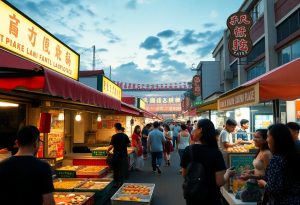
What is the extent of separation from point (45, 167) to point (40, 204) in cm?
36

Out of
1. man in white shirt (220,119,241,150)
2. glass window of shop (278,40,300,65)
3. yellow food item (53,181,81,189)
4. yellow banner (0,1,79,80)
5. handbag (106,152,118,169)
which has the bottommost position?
yellow food item (53,181,81,189)

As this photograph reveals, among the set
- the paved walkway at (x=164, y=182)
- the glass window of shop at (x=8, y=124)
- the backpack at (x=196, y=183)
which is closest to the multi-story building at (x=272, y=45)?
the paved walkway at (x=164, y=182)

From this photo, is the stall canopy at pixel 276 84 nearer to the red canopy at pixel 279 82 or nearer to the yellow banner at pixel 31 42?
the red canopy at pixel 279 82

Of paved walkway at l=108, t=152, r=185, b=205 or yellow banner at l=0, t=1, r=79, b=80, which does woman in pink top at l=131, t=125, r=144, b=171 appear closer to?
paved walkway at l=108, t=152, r=185, b=205

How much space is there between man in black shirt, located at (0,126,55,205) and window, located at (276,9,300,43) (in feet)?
52.5

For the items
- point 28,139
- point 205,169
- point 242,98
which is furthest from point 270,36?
point 28,139

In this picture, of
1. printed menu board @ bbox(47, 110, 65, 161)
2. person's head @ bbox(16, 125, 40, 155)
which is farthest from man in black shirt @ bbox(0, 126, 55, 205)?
printed menu board @ bbox(47, 110, 65, 161)

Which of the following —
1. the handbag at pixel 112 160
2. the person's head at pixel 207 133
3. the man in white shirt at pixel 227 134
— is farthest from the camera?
the handbag at pixel 112 160

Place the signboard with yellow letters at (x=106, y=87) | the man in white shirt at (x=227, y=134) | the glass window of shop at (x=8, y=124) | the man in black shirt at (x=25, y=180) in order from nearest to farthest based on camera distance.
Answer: the man in black shirt at (x=25, y=180) → the man in white shirt at (x=227, y=134) → the glass window of shop at (x=8, y=124) → the signboard with yellow letters at (x=106, y=87)

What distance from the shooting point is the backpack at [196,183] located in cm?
362

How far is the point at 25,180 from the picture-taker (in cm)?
274

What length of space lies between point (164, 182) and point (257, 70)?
15.2 meters

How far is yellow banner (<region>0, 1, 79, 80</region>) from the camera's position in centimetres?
558

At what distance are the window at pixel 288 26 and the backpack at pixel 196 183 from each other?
14.5 metres
